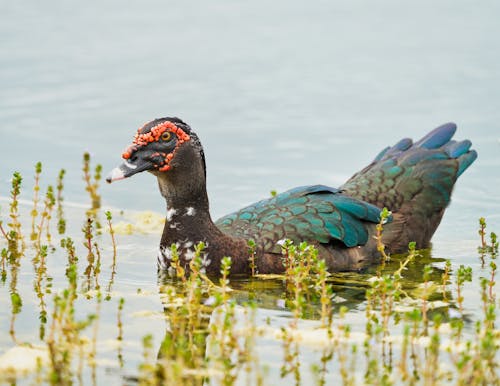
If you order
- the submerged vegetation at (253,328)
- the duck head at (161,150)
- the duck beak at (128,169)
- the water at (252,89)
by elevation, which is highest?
the water at (252,89)

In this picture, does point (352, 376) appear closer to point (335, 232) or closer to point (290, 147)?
point (335, 232)

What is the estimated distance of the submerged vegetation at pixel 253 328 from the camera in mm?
7957

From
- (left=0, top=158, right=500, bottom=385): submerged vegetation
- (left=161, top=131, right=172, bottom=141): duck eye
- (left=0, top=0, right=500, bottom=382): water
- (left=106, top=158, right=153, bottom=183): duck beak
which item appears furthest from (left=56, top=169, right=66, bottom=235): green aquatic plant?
(left=161, top=131, right=172, bottom=141): duck eye

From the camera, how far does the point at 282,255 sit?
11484 mm

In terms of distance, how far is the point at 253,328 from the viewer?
798 centimetres

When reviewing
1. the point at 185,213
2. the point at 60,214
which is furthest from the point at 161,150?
the point at 60,214

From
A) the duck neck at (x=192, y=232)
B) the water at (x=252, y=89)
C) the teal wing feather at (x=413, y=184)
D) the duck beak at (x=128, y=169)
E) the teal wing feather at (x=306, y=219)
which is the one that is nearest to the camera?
the duck beak at (x=128, y=169)

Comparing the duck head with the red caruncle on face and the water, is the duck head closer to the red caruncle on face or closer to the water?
the red caruncle on face

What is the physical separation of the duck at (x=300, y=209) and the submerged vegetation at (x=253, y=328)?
0.21 m

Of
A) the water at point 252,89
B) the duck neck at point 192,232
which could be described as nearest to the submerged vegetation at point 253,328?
the duck neck at point 192,232

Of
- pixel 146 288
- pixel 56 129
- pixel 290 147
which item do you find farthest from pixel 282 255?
pixel 56 129

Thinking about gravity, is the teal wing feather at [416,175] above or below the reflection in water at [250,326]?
above

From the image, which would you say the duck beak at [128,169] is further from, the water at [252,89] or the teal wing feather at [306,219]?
the water at [252,89]

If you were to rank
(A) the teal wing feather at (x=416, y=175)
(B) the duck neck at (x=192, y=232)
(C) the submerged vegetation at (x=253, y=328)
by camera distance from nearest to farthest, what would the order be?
(C) the submerged vegetation at (x=253, y=328) < (B) the duck neck at (x=192, y=232) < (A) the teal wing feather at (x=416, y=175)
